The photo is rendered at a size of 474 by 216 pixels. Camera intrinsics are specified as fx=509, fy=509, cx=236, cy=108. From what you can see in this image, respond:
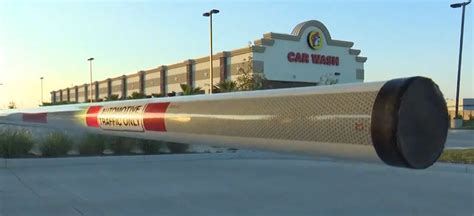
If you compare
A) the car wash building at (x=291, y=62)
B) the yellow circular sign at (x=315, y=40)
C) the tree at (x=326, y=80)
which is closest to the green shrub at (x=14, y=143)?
the tree at (x=326, y=80)

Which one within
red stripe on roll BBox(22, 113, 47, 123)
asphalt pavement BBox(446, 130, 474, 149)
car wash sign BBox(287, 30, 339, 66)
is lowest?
asphalt pavement BBox(446, 130, 474, 149)

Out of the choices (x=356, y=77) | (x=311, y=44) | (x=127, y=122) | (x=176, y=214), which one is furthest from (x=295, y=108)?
(x=356, y=77)

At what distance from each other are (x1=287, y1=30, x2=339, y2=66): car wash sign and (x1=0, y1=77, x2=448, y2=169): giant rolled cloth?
5043 centimetres

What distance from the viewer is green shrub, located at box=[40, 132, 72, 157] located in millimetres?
12039

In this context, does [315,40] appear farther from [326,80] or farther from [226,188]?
[226,188]

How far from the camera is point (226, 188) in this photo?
7.77 meters

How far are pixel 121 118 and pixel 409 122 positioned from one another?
5.01 ft

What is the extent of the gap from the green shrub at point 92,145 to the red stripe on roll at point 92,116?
32.2ft

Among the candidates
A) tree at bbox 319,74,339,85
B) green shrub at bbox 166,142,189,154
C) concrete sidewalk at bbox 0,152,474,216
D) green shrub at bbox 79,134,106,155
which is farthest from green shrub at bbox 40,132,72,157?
tree at bbox 319,74,339,85

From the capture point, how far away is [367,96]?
1339 millimetres

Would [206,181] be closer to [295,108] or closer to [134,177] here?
[134,177]

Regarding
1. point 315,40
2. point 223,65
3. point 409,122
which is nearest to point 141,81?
point 223,65

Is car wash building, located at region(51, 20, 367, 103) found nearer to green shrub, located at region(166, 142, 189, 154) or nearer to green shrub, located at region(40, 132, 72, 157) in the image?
green shrub, located at region(166, 142, 189, 154)

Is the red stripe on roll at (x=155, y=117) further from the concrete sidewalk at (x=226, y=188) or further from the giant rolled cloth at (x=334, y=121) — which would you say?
the concrete sidewalk at (x=226, y=188)
